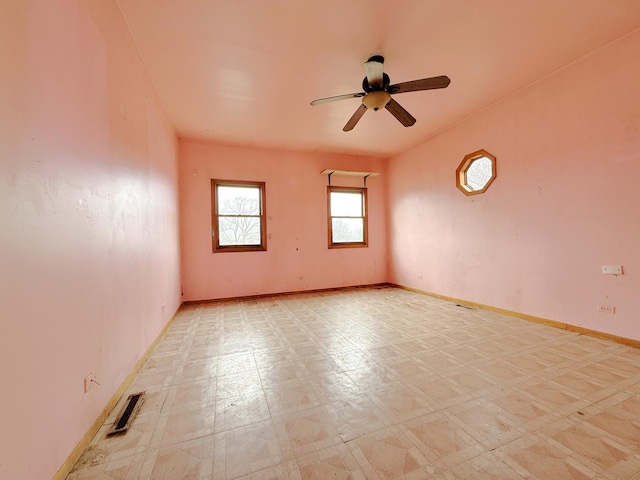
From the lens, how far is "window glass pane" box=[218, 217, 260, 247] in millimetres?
4961

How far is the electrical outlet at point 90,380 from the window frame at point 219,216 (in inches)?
134

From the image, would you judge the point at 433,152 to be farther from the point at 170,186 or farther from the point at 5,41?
the point at 5,41

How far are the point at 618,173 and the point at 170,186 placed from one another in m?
5.37

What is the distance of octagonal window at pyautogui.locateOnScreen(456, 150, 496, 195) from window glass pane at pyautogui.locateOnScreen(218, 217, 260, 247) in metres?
3.78

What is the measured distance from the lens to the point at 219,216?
491 cm

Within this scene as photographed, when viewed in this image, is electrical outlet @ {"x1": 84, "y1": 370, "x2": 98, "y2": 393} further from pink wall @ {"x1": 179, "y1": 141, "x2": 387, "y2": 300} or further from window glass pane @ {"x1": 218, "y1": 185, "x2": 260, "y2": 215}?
window glass pane @ {"x1": 218, "y1": 185, "x2": 260, "y2": 215}

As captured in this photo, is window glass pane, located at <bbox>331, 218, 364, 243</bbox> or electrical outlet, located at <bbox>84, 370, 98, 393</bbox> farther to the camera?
window glass pane, located at <bbox>331, 218, 364, 243</bbox>

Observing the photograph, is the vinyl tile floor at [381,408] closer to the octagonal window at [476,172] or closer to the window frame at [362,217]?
the octagonal window at [476,172]

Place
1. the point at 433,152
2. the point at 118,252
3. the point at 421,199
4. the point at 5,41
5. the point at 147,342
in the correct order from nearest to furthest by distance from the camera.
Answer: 1. the point at 5,41
2. the point at 118,252
3. the point at 147,342
4. the point at 433,152
5. the point at 421,199

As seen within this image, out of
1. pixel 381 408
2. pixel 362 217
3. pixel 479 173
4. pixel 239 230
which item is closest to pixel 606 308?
pixel 479 173

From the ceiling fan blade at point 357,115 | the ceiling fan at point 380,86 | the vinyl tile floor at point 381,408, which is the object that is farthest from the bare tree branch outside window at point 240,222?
the ceiling fan at point 380,86

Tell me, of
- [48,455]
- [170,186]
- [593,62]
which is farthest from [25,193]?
[593,62]

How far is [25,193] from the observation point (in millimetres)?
1055

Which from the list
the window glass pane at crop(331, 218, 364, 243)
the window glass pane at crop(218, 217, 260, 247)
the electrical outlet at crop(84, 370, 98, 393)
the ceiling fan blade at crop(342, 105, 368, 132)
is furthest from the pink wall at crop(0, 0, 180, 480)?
the window glass pane at crop(331, 218, 364, 243)
